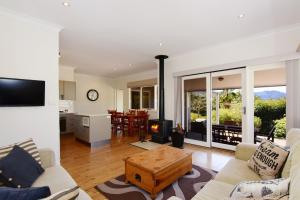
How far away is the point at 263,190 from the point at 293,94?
8.86 ft

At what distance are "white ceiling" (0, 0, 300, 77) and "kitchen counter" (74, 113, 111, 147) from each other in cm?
185

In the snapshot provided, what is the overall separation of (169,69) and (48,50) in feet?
10.6

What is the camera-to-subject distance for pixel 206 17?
8.51ft

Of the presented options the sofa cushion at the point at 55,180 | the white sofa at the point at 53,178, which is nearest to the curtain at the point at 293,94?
the white sofa at the point at 53,178

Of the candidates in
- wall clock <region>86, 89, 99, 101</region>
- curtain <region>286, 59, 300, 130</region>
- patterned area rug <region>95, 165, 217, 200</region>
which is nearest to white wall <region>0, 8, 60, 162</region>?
patterned area rug <region>95, 165, 217, 200</region>

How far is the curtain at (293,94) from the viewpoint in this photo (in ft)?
9.11

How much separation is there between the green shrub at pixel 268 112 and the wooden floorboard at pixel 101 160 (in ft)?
4.21

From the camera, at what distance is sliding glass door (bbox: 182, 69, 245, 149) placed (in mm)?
3822

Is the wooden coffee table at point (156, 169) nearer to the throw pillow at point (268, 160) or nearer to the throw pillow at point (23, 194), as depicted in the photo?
the throw pillow at point (268, 160)

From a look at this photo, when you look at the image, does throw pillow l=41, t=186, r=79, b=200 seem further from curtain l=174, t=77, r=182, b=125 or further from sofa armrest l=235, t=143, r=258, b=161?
Answer: curtain l=174, t=77, r=182, b=125

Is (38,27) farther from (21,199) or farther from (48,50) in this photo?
(21,199)

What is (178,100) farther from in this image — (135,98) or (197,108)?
(135,98)

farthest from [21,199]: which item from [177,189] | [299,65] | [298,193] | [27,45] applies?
[299,65]

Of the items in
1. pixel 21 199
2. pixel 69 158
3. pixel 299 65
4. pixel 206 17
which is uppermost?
pixel 206 17
